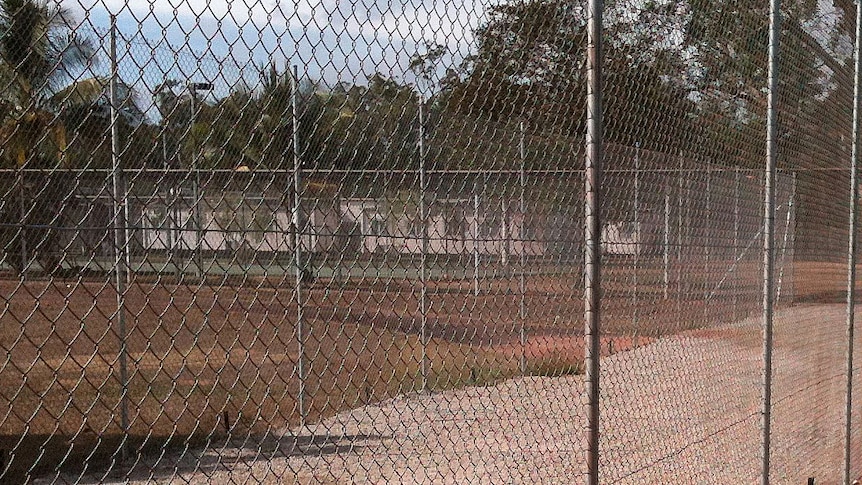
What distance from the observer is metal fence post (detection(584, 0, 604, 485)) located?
2.71 meters

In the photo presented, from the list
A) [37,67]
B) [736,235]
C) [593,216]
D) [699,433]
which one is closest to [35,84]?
[37,67]

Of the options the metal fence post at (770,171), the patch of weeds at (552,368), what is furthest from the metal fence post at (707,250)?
the patch of weeds at (552,368)

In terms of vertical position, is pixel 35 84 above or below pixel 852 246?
above

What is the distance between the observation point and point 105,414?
8102 mm

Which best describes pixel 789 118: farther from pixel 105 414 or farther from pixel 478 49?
pixel 105 414

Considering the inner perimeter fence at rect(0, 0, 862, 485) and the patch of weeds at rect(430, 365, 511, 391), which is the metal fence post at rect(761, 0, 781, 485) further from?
the patch of weeds at rect(430, 365, 511, 391)

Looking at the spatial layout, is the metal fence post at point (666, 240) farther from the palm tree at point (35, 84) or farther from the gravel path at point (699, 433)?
the palm tree at point (35, 84)

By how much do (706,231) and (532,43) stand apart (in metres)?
2.04

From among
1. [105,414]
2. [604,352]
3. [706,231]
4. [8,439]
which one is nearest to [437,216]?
[706,231]

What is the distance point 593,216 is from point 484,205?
1.14 m

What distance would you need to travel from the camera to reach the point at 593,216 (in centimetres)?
272

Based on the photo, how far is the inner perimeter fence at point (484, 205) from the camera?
2564 millimetres

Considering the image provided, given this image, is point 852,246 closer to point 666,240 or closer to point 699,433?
point 666,240

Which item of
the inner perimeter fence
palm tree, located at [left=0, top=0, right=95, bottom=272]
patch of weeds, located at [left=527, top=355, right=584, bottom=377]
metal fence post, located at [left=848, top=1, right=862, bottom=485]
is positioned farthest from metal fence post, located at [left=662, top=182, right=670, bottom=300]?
palm tree, located at [left=0, top=0, right=95, bottom=272]
